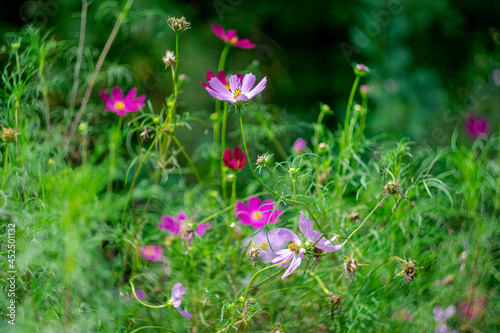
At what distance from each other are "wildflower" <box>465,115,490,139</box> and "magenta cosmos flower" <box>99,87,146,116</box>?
1163 mm

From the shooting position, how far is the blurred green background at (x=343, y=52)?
1.32 metres

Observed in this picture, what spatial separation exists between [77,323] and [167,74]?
2.73ft

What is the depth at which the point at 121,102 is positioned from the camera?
0.75m

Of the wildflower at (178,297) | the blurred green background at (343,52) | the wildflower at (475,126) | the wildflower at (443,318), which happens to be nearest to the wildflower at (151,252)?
the wildflower at (178,297)

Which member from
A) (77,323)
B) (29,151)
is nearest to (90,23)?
(29,151)

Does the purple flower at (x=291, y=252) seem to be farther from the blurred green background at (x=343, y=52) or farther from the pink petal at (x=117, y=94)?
the blurred green background at (x=343, y=52)

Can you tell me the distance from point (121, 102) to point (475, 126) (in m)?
1.19

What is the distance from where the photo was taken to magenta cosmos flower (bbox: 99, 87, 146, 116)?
0.72m

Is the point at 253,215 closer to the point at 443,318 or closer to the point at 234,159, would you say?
the point at 234,159

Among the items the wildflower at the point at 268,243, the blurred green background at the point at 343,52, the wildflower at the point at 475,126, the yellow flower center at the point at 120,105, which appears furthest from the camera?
the wildflower at the point at 475,126

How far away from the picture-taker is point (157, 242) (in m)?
0.75

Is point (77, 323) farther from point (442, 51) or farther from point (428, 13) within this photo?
point (442, 51)

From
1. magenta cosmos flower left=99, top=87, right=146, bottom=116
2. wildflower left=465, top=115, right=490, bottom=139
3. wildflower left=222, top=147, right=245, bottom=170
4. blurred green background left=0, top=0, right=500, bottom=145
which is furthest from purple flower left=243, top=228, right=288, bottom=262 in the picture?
wildflower left=465, top=115, right=490, bottom=139

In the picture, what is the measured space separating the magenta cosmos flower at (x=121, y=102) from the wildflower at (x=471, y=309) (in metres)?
0.65
